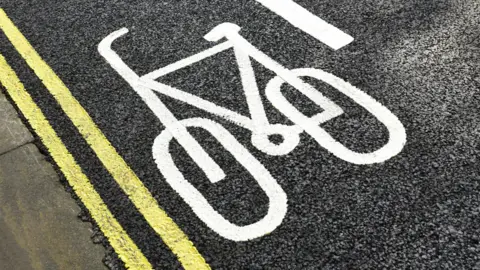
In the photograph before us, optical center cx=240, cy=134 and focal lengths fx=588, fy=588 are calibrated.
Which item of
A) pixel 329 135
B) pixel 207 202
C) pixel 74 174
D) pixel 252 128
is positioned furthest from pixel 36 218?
pixel 329 135

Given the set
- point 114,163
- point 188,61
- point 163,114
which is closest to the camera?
point 114,163

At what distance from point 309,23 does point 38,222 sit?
8.89 feet

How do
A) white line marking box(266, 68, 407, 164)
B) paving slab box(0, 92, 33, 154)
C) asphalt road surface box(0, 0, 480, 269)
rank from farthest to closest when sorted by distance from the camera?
paving slab box(0, 92, 33, 154), white line marking box(266, 68, 407, 164), asphalt road surface box(0, 0, 480, 269)

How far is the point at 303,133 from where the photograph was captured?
13.3 ft

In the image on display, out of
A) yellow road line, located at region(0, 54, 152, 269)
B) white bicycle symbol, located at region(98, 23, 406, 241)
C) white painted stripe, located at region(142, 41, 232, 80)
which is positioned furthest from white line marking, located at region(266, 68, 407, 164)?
yellow road line, located at region(0, 54, 152, 269)

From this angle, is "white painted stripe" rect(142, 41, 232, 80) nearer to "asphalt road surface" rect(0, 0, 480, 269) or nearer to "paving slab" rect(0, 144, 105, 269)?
"asphalt road surface" rect(0, 0, 480, 269)

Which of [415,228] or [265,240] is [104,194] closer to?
[265,240]

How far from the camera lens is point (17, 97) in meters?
4.79

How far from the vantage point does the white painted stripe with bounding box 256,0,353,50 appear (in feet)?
15.7

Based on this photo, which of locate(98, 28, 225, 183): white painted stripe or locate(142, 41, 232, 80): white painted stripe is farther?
locate(142, 41, 232, 80): white painted stripe

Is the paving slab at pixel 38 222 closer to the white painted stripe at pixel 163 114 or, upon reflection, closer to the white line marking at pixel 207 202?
the white line marking at pixel 207 202

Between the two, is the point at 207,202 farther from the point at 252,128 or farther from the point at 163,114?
the point at 163,114

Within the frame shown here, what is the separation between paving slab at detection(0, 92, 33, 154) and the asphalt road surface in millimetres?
230

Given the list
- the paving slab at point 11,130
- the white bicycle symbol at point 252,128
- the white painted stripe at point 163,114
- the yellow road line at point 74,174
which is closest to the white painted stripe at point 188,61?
the white bicycle symbol at point 252,128
